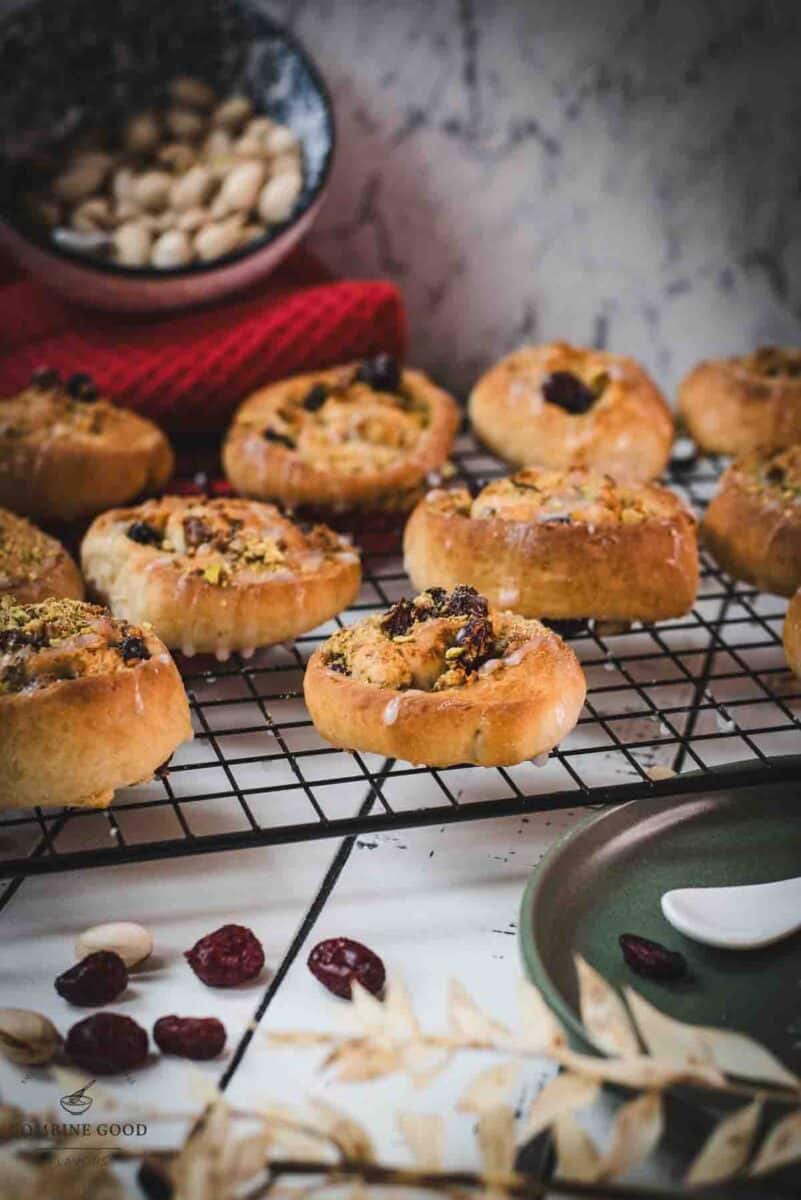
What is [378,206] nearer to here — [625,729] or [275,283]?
[275,283]

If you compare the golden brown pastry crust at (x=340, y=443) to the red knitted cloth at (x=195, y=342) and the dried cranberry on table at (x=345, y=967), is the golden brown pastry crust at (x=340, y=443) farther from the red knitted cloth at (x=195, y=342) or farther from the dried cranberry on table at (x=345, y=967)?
the dried cranberry on table at (x=345, y=967)

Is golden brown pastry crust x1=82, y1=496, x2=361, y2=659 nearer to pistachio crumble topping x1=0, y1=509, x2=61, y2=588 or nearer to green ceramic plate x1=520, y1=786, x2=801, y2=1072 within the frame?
pistachio crumble topping x1=0, y1=509, x2=61, y2=588

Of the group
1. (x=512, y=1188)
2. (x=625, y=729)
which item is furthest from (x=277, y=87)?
(x=512, y=1188)

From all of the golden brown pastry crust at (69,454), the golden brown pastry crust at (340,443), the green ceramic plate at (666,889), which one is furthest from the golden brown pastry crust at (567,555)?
the golden brown pastry crust at (69,454)

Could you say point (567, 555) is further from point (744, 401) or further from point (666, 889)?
point (744, 401)

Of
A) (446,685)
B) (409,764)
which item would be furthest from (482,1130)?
(409,764)

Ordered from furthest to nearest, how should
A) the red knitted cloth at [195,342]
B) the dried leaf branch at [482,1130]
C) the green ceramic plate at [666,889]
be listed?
the red knitted cloth at [195,342], the green ceramic plate at [666,889], the dried leaf branch at [482,1130]

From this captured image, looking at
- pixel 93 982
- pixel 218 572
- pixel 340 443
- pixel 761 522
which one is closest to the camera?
pixel 93 982
